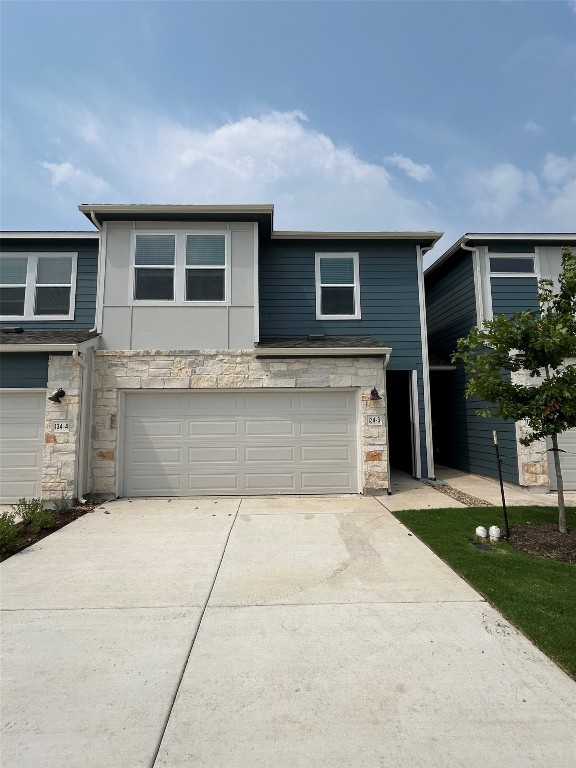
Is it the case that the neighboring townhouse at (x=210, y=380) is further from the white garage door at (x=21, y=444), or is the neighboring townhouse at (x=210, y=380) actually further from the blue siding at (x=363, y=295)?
the blue siding at (x=363, y=295)

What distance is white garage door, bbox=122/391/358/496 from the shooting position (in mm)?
7852

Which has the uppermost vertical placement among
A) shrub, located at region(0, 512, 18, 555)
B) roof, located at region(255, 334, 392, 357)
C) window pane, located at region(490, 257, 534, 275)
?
window pane, located at region(490, 257, 534, 275)

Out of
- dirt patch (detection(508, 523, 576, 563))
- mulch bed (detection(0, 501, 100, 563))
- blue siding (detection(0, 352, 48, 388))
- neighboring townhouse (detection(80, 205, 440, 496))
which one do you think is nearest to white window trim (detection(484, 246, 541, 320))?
neighboring townhouse (detection(80, 205, 440, 496))

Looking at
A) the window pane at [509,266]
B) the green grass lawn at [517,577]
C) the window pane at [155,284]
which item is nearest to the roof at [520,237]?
the window pane at [509,266]

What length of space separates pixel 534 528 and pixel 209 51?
10.5 m

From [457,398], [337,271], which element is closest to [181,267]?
[337,271]

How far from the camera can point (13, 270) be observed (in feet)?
30.2

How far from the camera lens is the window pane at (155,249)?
8.30 meters

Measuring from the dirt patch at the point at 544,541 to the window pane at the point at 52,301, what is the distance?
32.6ft

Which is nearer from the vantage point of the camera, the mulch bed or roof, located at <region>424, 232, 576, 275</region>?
the mulch bed

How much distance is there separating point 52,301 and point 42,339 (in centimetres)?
209

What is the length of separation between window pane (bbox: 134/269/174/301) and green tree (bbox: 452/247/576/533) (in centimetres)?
590

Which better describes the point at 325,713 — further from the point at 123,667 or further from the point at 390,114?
the point at 390,114

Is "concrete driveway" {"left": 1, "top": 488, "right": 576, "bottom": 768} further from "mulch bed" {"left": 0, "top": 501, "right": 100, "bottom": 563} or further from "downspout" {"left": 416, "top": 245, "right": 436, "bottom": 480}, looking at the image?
"downspout" {"left": 416, "top": 245, "right": 436, "bottom": 480}
